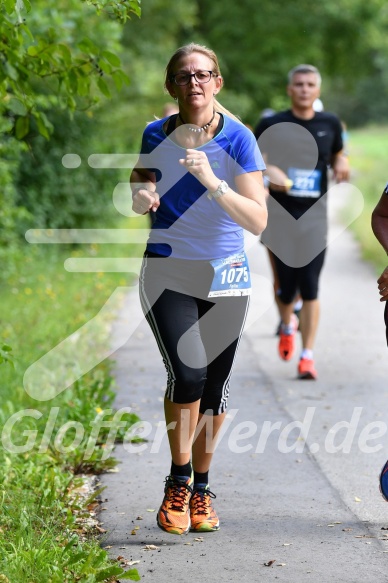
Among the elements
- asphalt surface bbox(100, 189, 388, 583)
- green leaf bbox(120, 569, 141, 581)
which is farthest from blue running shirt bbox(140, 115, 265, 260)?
green leaf bbox(120, 569, 141, 581)

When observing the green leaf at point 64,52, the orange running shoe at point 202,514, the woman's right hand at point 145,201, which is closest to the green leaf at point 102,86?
the green leaf at point 64,52

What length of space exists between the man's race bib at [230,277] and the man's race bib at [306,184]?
11.8ft

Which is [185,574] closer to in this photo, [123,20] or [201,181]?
[201,181]

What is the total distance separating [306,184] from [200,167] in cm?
410

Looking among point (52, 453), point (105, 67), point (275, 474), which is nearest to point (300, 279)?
point (275, 474)

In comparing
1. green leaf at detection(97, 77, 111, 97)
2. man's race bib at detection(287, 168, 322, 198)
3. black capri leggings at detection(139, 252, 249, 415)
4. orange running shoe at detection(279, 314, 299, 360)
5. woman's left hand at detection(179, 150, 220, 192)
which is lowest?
orange running shoe at detection(279, 314, 299, 360)

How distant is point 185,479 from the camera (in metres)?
4.70

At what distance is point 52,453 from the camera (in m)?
5.79

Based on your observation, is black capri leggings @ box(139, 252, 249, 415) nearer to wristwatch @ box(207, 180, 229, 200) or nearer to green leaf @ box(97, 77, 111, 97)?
wristwatch @ box(207, 180, 229, 200)

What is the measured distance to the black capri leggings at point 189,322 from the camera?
4.52 m

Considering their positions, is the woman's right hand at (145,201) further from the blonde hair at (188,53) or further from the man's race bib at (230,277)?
the blonde hair at (188,53)

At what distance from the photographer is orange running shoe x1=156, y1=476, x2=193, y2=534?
4625mm

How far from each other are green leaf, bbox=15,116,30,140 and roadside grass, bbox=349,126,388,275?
29.8 ft

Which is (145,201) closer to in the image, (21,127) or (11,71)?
(11,71)
